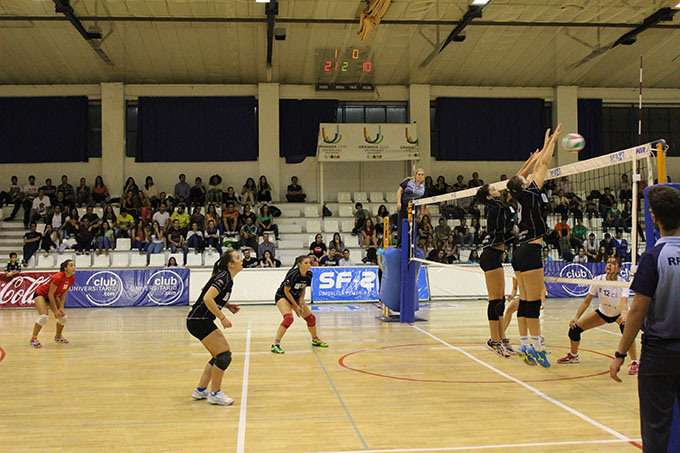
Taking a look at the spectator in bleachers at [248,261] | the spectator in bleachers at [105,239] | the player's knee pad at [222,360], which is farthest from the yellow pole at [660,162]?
the spectator in bleachers at [105,239]

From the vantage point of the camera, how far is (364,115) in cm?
2377

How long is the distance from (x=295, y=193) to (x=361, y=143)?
315 cm

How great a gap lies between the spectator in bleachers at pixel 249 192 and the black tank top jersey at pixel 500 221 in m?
14.6

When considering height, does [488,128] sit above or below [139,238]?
above

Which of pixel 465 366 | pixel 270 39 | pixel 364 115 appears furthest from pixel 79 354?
pixel 364 115

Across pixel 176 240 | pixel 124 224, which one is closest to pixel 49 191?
pixel 124 224

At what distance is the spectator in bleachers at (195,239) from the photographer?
1823 cm

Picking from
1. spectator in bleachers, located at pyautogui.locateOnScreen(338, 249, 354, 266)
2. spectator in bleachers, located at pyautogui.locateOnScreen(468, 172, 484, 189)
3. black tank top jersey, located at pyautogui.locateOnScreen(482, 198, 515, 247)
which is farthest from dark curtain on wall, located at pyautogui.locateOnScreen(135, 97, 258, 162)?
black tank top jersey, located at pyautogui.locateOnScreen(482, 198, 515, 247)

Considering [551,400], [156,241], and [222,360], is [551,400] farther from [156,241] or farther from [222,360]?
[156,241]

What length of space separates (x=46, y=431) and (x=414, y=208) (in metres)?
7.36

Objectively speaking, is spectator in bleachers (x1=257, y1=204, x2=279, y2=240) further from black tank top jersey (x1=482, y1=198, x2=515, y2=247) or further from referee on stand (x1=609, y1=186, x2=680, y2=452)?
referee on stand (x1=609, y1=186, x2=680, y2=452)

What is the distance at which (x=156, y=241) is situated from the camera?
18.2 meters

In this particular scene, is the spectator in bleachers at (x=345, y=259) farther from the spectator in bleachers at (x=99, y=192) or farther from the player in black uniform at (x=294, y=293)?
the spectator in bleachers at (x=99, y=192)

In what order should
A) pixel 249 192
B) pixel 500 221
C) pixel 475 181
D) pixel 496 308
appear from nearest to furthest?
pixel 500 221, pixel 496 308, pixel 249 192, pixel 475 181
